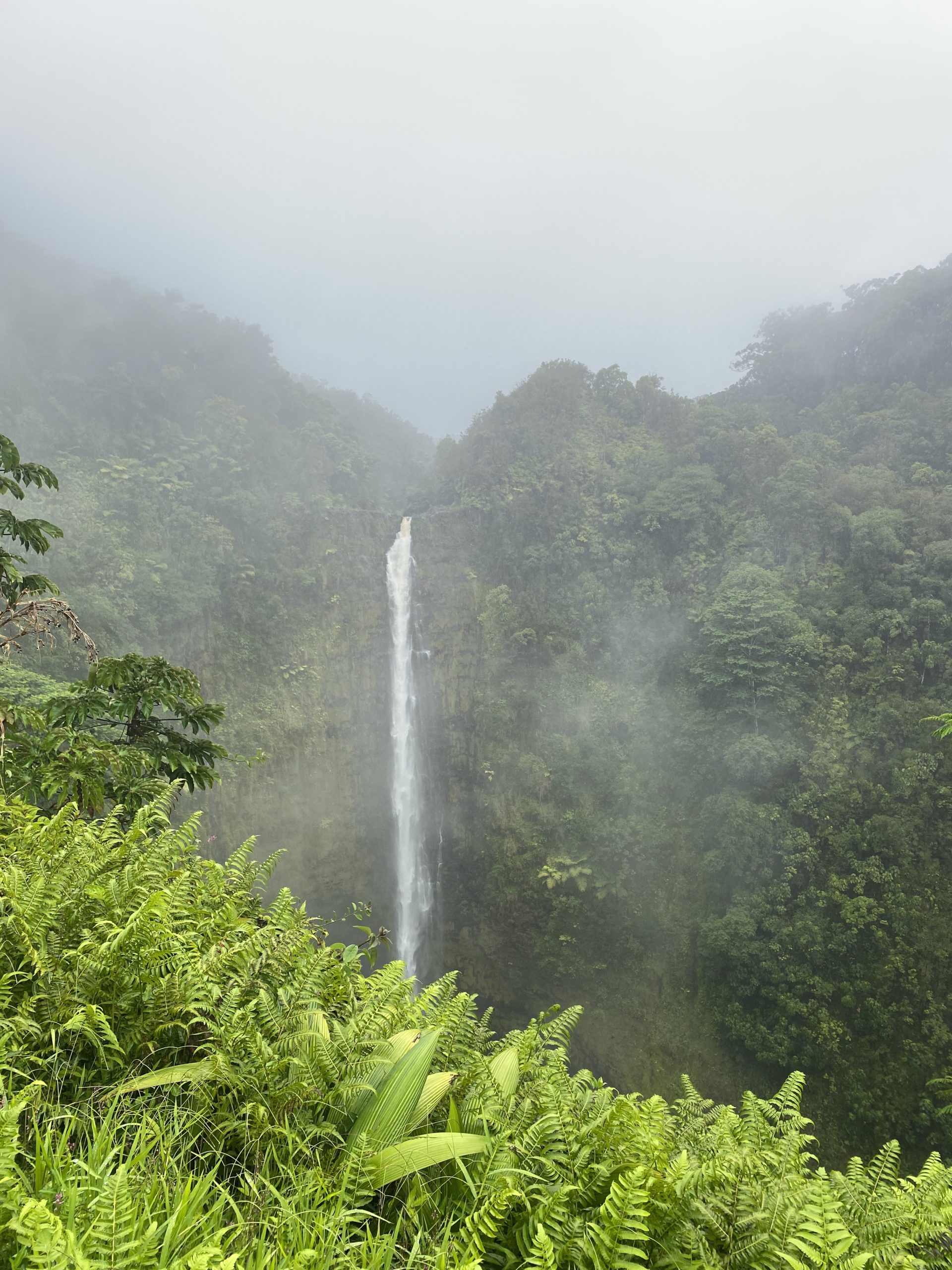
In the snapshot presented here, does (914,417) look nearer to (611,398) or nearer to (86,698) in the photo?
(611,398)

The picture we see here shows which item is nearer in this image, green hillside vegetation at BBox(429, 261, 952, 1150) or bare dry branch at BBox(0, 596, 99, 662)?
bare dry branch at BBox(0, 596, 99, 662)

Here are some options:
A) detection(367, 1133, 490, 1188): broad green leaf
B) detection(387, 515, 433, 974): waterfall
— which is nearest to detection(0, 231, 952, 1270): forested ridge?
detection(367, 1133, 490, 1188): broad green leaf

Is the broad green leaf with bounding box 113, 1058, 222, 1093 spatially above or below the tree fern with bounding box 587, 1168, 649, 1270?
above

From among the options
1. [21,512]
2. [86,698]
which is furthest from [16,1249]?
[21,512]

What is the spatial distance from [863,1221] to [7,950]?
2.39 m

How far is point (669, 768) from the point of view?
14.4 metres

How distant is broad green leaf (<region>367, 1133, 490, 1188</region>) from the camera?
118 centimetres

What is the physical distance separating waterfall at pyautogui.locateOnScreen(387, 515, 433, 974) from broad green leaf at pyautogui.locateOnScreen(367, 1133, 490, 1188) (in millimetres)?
14788

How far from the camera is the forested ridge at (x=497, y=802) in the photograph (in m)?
1.23

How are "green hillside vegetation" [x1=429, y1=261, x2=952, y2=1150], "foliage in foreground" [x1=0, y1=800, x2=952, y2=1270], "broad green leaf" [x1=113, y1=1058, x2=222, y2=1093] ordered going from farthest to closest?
"green hillside vegetation" [x1=429, y1=261, x2=952, y2=1150] → "broad green leaf" [x1=113, y1=1058, x2=222, y2=1093] → "foliage in foreground" [x1=0, y1=800, x2=952, y2=1270]

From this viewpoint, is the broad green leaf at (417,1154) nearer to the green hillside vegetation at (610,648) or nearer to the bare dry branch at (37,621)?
the bare dry branch at (37,621)

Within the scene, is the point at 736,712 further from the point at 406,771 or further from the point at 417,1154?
the point at 417,1154

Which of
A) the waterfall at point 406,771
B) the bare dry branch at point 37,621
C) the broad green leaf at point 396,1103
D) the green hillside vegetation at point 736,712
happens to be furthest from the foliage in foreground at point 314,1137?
the waterfall at point 406,771

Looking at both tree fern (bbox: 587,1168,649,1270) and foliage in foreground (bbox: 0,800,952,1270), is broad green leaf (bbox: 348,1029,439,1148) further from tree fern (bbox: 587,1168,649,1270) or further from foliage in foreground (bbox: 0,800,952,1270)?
tree fern (bbox: 587,1168,649,1270)
